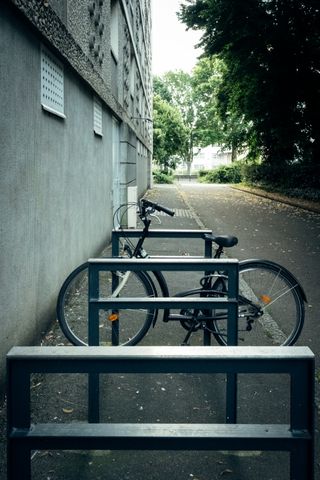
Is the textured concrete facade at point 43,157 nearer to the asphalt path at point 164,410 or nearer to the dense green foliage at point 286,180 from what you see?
the asphalt path at point 164,410

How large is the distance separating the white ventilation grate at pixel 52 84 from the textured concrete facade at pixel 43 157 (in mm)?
21

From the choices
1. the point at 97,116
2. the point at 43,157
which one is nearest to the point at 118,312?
the point at 43,157

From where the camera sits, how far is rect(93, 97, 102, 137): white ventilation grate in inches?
331

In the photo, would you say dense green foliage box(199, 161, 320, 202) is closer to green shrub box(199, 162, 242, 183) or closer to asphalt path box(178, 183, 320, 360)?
asphalt path box(178, 183, 320, 360)

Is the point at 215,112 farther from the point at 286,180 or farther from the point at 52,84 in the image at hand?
the point at 52,84

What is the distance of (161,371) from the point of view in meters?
1.59

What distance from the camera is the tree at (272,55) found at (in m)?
16.8

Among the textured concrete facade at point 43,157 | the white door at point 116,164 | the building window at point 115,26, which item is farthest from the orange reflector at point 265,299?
the building window at point 115,26

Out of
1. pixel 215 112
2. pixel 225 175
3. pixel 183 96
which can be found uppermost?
pixel 183 96

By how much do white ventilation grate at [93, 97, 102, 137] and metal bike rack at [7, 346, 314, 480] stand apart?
7201mm

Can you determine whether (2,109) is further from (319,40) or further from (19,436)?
(319,40)

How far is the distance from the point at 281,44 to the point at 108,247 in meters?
10.9

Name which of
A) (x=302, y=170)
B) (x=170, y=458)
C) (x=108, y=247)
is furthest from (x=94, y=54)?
(x=302, y=170)

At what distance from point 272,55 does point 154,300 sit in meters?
16.6
